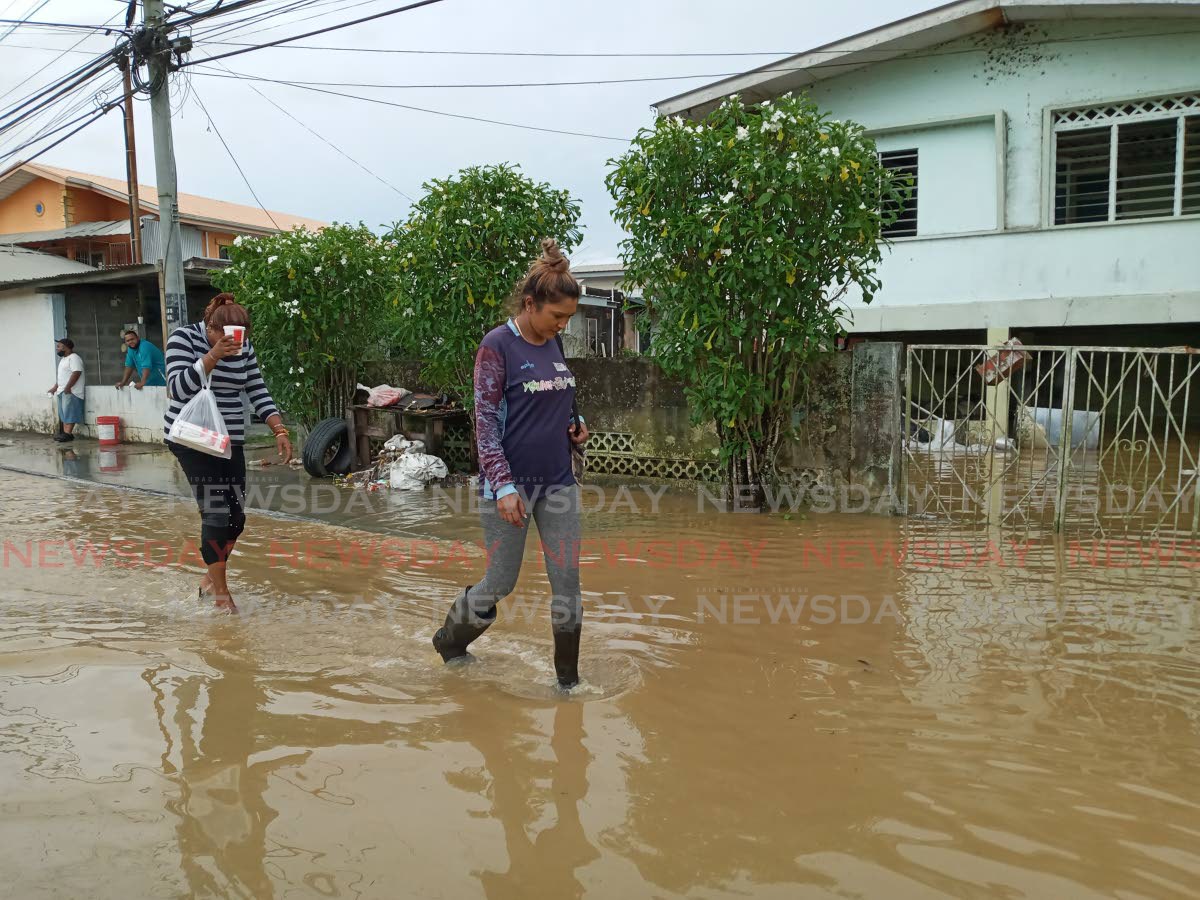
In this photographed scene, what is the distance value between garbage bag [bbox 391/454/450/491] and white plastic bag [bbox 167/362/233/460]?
4929 mm

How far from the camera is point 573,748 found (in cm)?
331

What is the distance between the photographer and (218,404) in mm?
4918

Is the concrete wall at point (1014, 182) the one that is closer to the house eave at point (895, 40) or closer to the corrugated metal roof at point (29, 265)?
the house eave at point (895, 40)

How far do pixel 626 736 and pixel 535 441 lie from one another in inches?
46.9

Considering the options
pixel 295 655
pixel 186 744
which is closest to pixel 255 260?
pixel 295 655

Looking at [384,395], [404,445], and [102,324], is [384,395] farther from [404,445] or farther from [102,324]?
[102,324]

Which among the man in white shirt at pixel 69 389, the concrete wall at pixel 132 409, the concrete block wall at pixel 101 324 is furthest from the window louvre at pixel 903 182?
the concrete block wall at pixel 101 324

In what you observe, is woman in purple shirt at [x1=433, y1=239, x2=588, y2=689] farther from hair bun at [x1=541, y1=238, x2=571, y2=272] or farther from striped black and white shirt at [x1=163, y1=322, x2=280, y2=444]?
striped black and white shirt at [x1=163, y1=322, x2=280, y2=444]

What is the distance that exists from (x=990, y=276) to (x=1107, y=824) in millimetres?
11288

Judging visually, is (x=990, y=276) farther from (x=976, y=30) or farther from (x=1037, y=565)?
(x=1037, y=565)

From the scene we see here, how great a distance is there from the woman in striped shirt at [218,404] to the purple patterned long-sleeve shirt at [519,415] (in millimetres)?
1655

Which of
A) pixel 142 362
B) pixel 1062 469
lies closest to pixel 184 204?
pixel 142 362

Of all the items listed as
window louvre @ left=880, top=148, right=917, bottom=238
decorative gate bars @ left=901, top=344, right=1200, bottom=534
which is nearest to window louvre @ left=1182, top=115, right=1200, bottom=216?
decorative gate bars @ left=901, top=344, right=1200, bottom=534

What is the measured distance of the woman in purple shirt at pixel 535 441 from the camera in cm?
363
